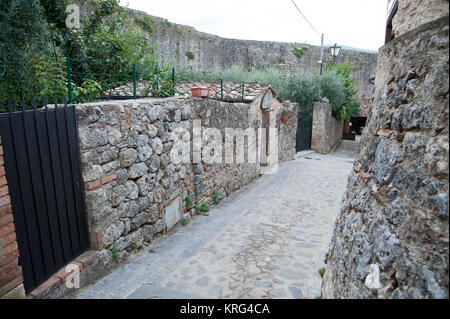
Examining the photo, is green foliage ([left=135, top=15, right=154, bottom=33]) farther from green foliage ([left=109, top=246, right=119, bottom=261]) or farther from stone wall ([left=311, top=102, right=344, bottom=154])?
green foliage ([left=109, top=246, right=119, bottom=261])

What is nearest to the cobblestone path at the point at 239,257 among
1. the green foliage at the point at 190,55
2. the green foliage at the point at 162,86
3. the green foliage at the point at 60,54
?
the green foliage at the point at 60,54

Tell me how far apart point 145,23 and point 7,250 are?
46.2 feet

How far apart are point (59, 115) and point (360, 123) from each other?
30.6 m

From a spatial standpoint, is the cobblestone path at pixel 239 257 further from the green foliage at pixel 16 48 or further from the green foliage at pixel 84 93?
the green foliage at pixel 16 48

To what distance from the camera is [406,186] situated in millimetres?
1718

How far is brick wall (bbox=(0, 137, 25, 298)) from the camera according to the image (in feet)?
7.75

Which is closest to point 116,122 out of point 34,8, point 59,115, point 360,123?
point 59,115

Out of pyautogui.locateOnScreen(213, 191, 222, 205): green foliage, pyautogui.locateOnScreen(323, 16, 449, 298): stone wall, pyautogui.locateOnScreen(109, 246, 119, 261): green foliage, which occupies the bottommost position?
pyautogui.locateOnScreen(213, 191, 222, 205): green foliage

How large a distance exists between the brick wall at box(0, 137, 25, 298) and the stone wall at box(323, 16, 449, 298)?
2.63 metres

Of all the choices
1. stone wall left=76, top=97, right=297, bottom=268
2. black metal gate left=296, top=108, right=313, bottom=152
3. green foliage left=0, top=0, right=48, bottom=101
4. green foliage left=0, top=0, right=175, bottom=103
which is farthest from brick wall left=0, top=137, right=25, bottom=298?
black metal gate left=296, top=108, right=313, bottom=152

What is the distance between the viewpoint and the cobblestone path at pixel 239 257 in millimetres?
3396

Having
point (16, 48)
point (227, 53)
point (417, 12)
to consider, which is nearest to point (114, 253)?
point (16, 48)

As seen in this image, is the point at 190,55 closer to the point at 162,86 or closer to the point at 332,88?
the point at 332,88

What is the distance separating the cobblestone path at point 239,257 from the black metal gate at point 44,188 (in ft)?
1.87
